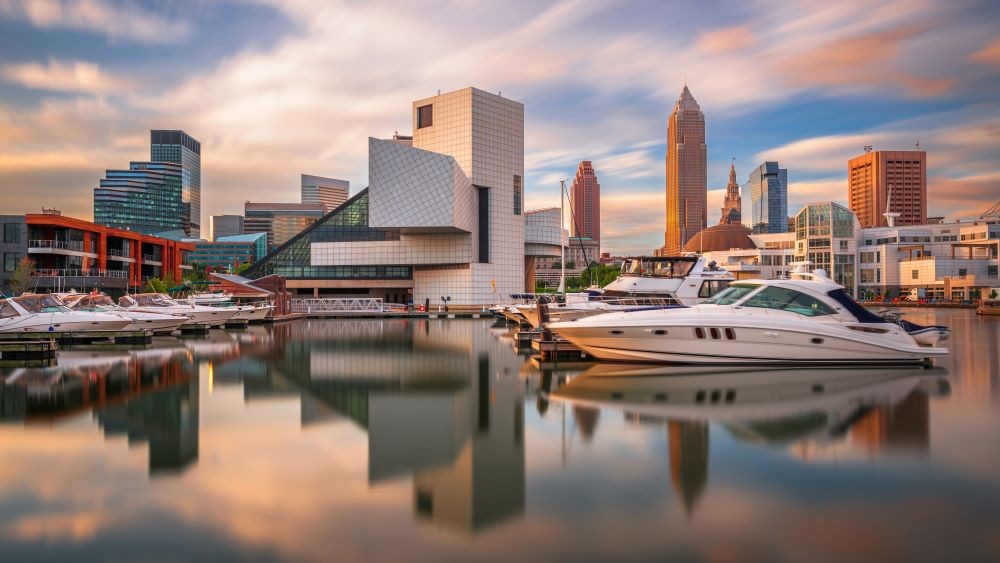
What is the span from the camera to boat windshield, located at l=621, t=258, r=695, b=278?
29594 millimetres

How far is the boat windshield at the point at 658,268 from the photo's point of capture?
29594 mm

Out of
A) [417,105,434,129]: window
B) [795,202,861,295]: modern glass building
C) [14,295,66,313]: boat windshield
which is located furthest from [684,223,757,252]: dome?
[14,295,66,313]: boat windshield

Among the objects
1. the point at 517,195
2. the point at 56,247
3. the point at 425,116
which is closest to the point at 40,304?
the point at 56,247

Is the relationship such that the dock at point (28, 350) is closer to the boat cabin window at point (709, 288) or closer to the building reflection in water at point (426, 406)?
the building reflection in water at point (426, 406)

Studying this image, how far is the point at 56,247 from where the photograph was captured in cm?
5434

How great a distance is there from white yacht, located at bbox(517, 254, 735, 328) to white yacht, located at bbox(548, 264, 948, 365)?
803 cm

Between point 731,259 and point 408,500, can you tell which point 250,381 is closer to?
point 408,500

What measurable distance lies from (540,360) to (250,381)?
28.5 feet

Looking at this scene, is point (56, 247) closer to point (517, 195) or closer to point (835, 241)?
point (517, 195)

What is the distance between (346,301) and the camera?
63.4 metres

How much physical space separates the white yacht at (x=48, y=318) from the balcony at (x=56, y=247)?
1265 inches

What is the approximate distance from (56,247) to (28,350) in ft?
134

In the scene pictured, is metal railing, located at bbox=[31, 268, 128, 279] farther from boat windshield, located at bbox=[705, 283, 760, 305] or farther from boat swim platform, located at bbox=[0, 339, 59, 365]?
boat windshield, located at bbox=[705, 283, 760, 305]

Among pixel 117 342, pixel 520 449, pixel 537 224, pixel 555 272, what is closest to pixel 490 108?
pixel 537 224
